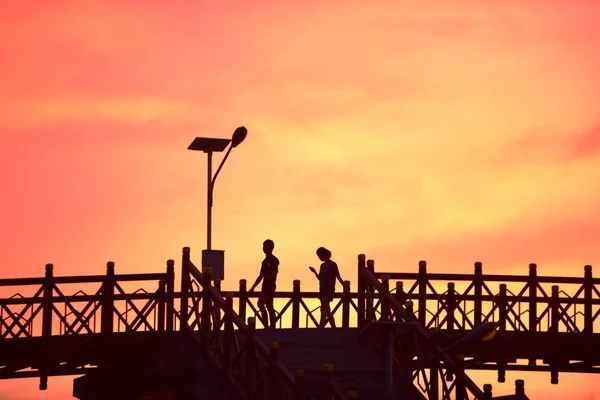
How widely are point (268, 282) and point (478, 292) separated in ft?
19.0

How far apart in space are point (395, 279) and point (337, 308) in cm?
175

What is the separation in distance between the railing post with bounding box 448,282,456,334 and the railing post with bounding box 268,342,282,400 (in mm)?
9193

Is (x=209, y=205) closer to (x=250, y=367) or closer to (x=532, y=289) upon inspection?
(x=250, y=367)

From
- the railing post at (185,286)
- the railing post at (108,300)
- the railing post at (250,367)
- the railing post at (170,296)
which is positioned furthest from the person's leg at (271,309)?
the railing post at (250,367)

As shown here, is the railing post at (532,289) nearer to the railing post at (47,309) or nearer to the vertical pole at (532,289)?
the vertical pole at (532,289)

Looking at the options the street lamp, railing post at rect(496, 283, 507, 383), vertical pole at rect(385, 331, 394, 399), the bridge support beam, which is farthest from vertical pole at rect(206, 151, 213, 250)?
railing post at rect(496, 283, 507, 383)

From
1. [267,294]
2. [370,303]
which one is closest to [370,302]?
[370,303]

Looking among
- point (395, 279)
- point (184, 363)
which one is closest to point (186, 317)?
point (184, 363)

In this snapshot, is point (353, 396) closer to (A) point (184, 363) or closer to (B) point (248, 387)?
(B) point (248, 387)

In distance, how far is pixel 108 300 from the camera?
136 feet

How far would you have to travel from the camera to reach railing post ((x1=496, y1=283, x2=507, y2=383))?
45750mm

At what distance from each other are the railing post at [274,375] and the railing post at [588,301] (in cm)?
1200

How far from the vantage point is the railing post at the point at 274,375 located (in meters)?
37.0

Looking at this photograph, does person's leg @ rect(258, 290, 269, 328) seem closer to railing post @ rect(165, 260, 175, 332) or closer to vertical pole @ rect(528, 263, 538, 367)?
railing post @ rect(165, 260, 175, 332)
